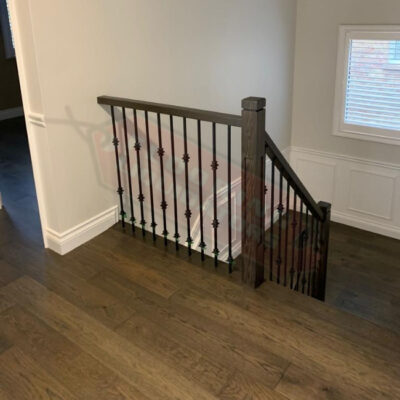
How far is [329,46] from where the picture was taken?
5.50 m

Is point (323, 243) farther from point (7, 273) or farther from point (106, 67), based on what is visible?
point (7, 273)

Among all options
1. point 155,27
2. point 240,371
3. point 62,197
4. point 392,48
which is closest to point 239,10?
point 155,27

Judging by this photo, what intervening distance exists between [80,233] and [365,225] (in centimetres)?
394

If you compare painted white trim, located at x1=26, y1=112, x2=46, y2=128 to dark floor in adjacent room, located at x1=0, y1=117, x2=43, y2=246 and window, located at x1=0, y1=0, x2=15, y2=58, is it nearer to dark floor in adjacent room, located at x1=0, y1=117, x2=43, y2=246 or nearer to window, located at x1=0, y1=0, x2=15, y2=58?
dark floor in adjacent room, located at x1=0, y1=117, x2=43, y2=246

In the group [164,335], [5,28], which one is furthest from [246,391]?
[5,28]

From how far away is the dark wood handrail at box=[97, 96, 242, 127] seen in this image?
246cm

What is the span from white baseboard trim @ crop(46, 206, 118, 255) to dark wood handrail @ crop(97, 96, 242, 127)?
0.79m

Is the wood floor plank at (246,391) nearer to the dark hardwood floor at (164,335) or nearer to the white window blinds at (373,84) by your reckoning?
the dark hardwood floor at (164,335)

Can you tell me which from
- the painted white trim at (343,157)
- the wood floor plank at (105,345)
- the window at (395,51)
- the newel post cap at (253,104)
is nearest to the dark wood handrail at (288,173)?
the newel post cap at (253,104)

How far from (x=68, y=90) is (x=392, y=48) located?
372cm

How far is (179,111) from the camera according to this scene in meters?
2.66

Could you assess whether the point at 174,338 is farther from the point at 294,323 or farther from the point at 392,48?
the point at 392,48

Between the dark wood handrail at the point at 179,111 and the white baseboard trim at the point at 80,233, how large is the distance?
789 millimetres

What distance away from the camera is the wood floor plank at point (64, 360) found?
2.07 m
